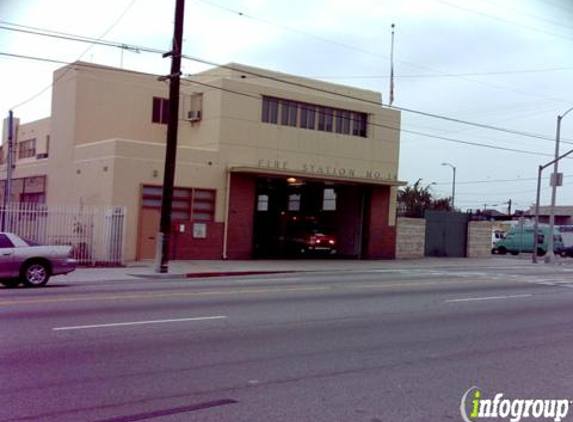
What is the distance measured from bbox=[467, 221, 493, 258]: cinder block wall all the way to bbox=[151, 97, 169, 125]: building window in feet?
65.3

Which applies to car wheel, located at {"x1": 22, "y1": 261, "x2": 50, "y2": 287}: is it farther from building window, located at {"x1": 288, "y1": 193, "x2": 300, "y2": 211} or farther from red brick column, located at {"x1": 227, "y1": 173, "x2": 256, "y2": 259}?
building window, located at {"x1": 288, "y1": 193, "x2": 300, "y2": 211}

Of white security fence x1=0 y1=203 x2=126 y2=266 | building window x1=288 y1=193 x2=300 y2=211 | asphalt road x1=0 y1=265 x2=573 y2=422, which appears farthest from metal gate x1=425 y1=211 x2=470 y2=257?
asphalt road x1=0 y1=265 x2=573 y2=422

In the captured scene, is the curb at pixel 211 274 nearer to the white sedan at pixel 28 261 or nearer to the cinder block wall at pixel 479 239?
the white sedan at pixel 28 261

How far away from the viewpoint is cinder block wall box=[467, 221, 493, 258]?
41.4 m

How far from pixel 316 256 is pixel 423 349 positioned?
85.3ft

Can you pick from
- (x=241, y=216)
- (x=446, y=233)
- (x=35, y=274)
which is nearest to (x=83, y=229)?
(x=241, y=216)

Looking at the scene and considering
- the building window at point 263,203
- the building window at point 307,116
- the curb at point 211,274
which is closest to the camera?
the curb at point 211,274

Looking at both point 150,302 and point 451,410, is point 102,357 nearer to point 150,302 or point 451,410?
point 451,410

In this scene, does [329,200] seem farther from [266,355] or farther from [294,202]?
[266,355]

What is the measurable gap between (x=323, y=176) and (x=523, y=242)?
89.1 ft

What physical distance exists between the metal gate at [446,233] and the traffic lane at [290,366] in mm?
28102

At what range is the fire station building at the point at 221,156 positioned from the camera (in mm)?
27281

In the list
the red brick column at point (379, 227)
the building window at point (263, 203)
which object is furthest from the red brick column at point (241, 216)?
the building window at point (263, 203)

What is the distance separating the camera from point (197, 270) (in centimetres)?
2389
